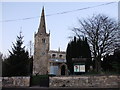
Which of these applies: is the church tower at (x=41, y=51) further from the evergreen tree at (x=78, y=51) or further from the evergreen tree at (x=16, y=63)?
the evergreen tree at (x=16, y=63)

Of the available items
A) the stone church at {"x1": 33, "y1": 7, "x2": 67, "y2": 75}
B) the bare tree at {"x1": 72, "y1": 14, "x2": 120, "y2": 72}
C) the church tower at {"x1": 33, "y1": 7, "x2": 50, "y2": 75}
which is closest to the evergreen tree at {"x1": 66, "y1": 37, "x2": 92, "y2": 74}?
the bare tree at {"x1": 72, "y1": 14, "x2": 120, "y2": 72}

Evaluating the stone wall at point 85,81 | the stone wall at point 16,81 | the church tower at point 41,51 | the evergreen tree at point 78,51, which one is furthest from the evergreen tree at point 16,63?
the church tower at point 41,51

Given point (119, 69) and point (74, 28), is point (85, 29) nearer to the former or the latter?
point (74, 28)

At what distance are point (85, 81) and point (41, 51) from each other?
117 ft

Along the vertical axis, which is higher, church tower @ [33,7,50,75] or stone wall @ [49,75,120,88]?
church tower @ [33,7,50,75]

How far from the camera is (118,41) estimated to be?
34.3 metres

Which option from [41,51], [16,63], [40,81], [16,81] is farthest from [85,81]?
[41,51]

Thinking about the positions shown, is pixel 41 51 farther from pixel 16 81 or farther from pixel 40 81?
pixel 16 81

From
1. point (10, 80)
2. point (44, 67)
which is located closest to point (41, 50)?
point (44, 67)

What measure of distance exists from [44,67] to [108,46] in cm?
2435

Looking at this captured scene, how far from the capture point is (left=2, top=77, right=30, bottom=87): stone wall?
72.8 feet

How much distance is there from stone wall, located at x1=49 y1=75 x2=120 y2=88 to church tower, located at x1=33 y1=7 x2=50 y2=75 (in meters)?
31.8

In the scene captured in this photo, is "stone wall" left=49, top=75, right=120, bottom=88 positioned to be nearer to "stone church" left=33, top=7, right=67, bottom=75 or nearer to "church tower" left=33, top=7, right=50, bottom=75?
"stone church" left=33, top=7, right=67, bottom=75

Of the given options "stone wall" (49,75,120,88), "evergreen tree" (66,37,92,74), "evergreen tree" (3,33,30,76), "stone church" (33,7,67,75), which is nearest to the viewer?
"stone wall" (49,75,120,88)
